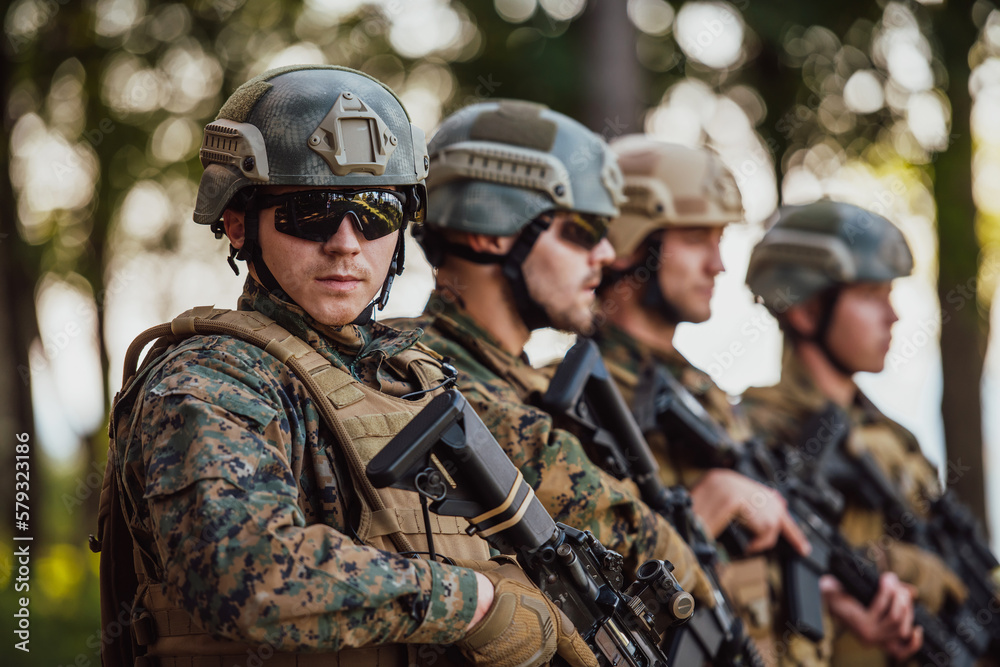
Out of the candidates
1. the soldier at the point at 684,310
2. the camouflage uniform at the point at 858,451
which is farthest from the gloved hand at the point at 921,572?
the soldier at the point at 684,310

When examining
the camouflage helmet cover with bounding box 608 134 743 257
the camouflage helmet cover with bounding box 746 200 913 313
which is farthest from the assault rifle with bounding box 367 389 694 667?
the camouflage helmet cover with bounding box 746 200 913 313

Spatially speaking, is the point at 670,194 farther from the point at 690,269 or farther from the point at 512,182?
the point at 512,182

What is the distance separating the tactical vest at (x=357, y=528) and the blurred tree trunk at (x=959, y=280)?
26.2ft

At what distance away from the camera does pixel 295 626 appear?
214 centimetres

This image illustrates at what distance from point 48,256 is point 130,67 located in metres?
2.29

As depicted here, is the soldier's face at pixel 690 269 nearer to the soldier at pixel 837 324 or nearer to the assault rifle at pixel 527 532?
the soldier at pixel 837 324

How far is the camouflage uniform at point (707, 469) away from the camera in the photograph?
477 centimetres

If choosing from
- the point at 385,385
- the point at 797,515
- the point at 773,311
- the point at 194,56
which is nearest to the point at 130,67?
the point at 194,56

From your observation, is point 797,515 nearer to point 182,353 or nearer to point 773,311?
point 773,311

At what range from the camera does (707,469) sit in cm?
483

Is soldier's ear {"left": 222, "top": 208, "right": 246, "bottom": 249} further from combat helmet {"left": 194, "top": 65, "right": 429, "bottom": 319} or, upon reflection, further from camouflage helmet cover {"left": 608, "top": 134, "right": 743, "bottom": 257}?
camouflage helmet cover {"left": 608, "top": 134, "right": 743, "bottom": 257}

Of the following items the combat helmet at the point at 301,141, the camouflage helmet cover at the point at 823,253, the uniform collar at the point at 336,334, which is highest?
the combat helmet at the point at 301,141

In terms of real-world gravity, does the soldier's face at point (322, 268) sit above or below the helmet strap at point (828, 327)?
above

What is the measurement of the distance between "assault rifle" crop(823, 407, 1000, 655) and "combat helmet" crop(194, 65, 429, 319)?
387cm
